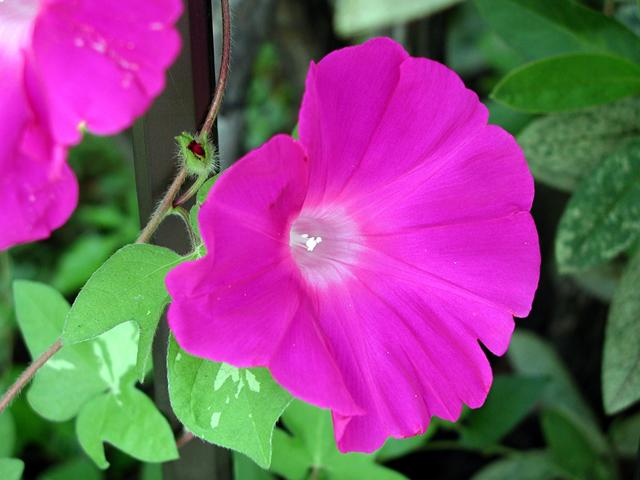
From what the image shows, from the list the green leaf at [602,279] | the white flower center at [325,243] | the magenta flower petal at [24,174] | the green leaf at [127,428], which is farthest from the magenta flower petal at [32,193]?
the green leaf at [602,279]

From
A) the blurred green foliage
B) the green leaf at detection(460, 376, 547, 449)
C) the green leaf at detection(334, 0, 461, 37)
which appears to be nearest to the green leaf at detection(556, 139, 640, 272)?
the blurred green foliage

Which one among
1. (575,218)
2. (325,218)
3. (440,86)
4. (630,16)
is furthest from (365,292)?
(630,16)

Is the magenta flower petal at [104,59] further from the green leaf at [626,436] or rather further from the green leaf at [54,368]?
the green leaf at [626,436]

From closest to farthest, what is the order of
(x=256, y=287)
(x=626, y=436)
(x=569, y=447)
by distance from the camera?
(x=256, y=287)
(x=569, y=447)
(x=626, y=436)

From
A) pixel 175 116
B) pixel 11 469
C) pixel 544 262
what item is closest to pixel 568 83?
pixel 175 116

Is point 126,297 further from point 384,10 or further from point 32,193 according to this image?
point 384,10

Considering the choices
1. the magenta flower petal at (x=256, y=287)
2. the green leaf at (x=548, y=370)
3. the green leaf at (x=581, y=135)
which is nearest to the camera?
the magenta flower petal at (x=256, y=287)

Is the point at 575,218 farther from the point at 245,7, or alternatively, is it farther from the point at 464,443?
the point at 245,7
